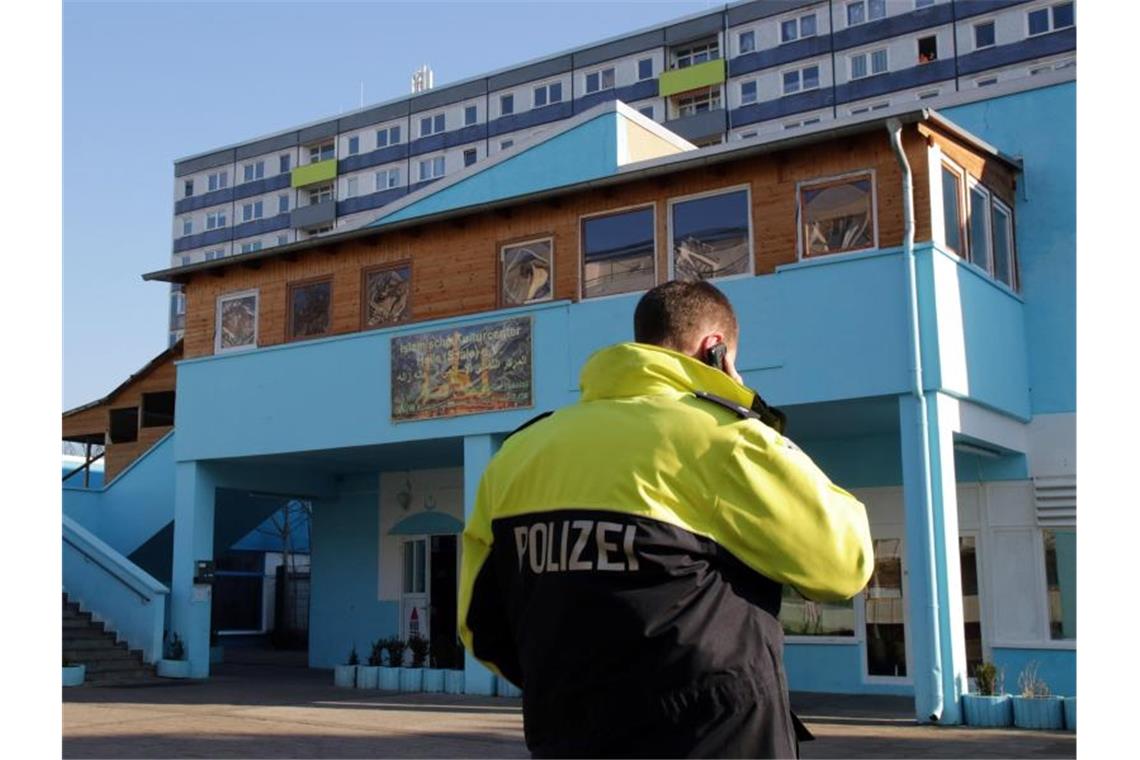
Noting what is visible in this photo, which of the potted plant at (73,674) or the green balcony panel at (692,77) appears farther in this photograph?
the green balcony panel at (692,77)

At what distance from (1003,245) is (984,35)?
3695 centimetres

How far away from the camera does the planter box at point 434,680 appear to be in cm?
1847

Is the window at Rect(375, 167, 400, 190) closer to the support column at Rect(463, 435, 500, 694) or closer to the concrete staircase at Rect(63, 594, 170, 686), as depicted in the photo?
the concrete staircase at Rect(63, 594, 170, 686)

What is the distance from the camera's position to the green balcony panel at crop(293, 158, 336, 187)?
7112cm

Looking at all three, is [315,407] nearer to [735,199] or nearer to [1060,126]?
[735,199]

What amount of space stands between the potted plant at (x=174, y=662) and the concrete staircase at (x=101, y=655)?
17 centimetres

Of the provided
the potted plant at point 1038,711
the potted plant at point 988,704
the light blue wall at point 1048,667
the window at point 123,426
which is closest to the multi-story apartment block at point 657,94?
the window at point 123,426

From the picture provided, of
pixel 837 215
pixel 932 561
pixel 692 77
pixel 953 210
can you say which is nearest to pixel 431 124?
pixel 692 77

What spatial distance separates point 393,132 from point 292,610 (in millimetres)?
38136

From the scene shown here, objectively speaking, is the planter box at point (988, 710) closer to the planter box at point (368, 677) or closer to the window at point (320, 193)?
the planter box at point (368, 677)

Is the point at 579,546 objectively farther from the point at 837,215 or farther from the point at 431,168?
the point at 431,168

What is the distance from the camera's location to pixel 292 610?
36531mm

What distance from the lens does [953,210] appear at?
51.1ft
